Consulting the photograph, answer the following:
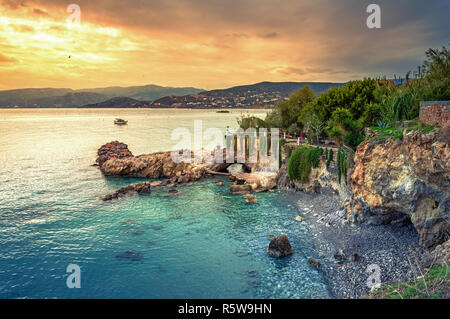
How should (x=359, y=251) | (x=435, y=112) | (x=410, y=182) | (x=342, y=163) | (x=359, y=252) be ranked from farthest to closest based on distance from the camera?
(x=342, y=163) → (x=359, y=251) → (x=359, y=252) → (x=410, y=182) → (x=435, y=112)

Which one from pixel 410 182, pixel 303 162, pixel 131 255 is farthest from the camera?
pixel 303 162

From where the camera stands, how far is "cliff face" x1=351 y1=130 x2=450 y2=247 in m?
14.1

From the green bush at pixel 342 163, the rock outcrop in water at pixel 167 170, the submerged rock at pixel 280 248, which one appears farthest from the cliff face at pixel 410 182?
the rock outcrop in water at pixel 167 170

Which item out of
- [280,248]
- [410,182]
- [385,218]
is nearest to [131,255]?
[280,248]

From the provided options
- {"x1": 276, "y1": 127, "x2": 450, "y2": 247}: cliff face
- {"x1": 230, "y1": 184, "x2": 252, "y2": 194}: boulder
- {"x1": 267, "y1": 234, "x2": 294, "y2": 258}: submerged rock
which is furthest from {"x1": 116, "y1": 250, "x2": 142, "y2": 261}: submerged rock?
{"x1": 276, "y1": 127, "x2": 450, "y2": 247}: cliff face

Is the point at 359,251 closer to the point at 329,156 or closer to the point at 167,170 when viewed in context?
the point at 329,156

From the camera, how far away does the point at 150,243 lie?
20594 mm

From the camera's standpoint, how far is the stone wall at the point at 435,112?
13.7m

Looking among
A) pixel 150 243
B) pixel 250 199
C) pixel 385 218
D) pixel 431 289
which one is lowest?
pixel 150 243

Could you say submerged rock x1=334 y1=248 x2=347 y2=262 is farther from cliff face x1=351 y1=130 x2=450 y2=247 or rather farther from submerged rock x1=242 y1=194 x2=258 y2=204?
submerged rock x1=242 y1=194 x2=258 y2=204

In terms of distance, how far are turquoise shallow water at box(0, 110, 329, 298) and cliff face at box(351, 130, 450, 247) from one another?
607cm

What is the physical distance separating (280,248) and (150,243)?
10.2 m

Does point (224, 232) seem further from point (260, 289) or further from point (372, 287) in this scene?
point (372, 287)

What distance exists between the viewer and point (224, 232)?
72.9ft
